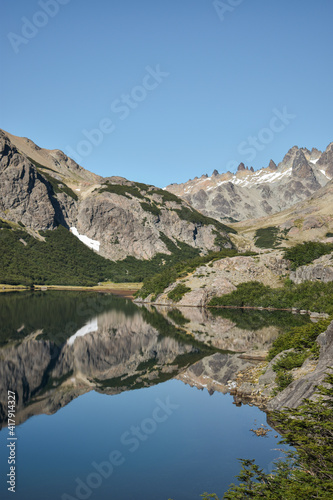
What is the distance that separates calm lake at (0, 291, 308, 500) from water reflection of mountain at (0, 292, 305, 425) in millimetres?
170

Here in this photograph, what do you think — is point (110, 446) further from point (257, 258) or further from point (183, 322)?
point (257, 258)

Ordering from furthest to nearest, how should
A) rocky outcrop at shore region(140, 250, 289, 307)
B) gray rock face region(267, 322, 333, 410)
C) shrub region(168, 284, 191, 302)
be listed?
shrub region(168, 284, 191, 302)
rocky outcrop at shore region(140, 250, 289, 307)
gray rock face region(267, 322, 333, 410)

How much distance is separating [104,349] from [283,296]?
66.9m

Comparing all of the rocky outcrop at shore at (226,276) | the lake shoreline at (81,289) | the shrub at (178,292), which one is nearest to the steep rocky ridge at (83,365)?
the shrub at (178,292)

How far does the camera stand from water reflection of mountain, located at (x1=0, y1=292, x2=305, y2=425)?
39.1 m

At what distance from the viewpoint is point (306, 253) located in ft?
411

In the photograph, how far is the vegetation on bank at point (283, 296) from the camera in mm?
98125

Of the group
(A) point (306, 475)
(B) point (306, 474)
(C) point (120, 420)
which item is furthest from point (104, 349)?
(A) point (306, 475)

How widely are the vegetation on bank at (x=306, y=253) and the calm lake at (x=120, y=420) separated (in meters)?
62.2

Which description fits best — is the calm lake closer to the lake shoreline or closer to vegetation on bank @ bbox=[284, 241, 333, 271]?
vegetation on bank @ bbox=[284, 241, 333, 271]

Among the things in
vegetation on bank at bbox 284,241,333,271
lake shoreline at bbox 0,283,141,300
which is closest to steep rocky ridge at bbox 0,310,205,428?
vegetation on bank at bbox 284,241,333,271

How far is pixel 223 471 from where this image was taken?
22.4 m

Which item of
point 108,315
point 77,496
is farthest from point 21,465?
point 108,315

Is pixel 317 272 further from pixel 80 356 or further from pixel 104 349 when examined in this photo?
pixel 80 356
